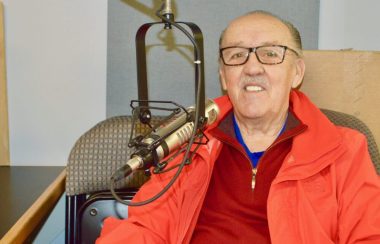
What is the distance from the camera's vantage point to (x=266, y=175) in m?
1.21

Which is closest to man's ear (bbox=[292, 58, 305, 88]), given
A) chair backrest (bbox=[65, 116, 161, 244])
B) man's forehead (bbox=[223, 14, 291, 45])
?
man's forehead (bbox=[223, 14, 291, 45])

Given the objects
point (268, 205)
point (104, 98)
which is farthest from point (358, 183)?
point (104, 98)

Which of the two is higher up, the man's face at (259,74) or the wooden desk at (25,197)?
the man's face at (259,74)

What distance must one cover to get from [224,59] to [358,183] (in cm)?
55

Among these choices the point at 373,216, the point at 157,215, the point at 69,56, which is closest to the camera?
the point at 373,216

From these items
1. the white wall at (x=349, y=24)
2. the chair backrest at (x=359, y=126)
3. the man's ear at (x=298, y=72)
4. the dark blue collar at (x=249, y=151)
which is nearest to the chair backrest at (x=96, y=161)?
the dark blue collar at (x=249, y=151)

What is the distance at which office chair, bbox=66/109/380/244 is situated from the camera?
1304 millimetres

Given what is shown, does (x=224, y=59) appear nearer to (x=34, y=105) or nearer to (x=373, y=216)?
(x=373, y=216)

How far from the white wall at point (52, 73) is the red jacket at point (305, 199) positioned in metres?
0.64

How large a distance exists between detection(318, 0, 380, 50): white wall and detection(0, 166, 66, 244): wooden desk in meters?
1.21

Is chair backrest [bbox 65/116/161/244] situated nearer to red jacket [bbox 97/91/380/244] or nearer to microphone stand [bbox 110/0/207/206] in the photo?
red jacket [bbox 97/91/380/244]

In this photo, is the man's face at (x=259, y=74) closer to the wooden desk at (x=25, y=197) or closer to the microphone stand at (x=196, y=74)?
the microphone stand at (x=196, y=74)

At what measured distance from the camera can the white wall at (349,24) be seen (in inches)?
67.3

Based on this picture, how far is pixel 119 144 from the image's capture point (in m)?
1.33
